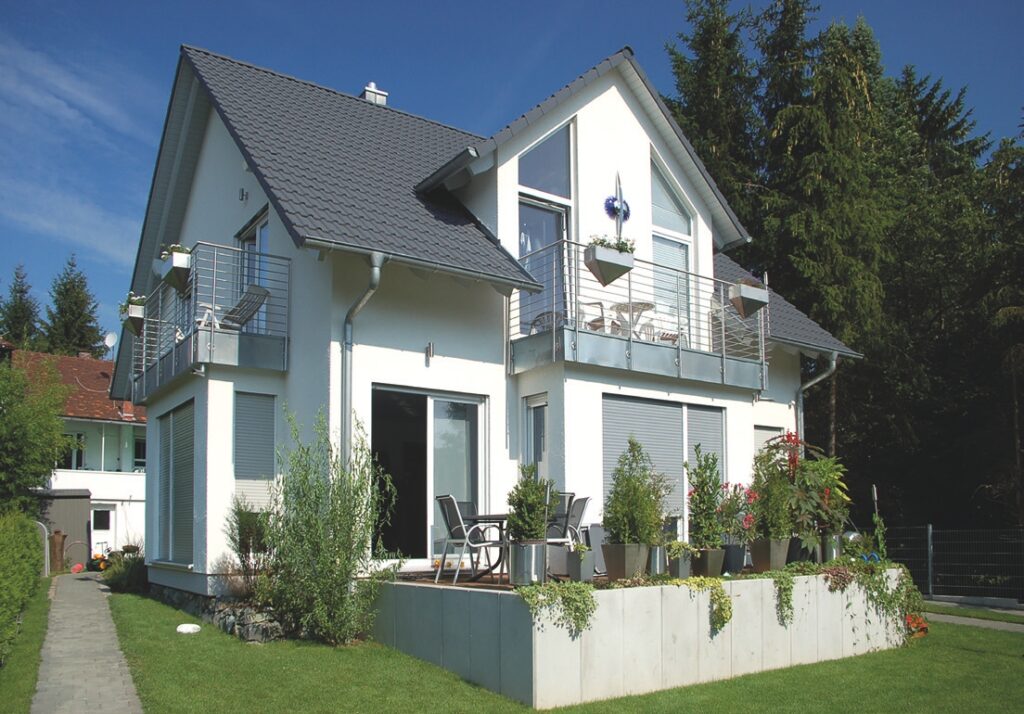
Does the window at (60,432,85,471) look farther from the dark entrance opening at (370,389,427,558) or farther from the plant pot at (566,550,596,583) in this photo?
the plant pot at (566,550,596,583)

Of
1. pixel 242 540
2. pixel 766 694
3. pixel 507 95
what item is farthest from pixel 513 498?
pixel 507 95

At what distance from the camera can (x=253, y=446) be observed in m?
12.1

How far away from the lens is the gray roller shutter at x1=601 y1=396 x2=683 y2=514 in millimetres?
12688

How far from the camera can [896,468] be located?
2514 cm

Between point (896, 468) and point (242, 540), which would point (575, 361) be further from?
point (896, 468)

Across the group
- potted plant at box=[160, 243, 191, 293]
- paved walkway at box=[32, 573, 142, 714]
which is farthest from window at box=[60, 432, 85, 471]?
→ potted plant at box=[160, 243, 191, 293]

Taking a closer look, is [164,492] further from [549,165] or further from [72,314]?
[72,314]

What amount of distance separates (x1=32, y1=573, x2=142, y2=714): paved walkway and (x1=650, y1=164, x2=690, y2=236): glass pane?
33.1 ft

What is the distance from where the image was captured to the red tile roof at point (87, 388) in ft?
106

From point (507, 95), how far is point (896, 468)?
1404cm

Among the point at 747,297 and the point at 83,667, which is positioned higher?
the point at 747,297

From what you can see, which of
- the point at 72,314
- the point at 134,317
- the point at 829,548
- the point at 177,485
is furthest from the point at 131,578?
the point at 72,314

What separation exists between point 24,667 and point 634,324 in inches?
334

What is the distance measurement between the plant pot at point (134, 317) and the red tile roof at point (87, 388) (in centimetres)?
1729
